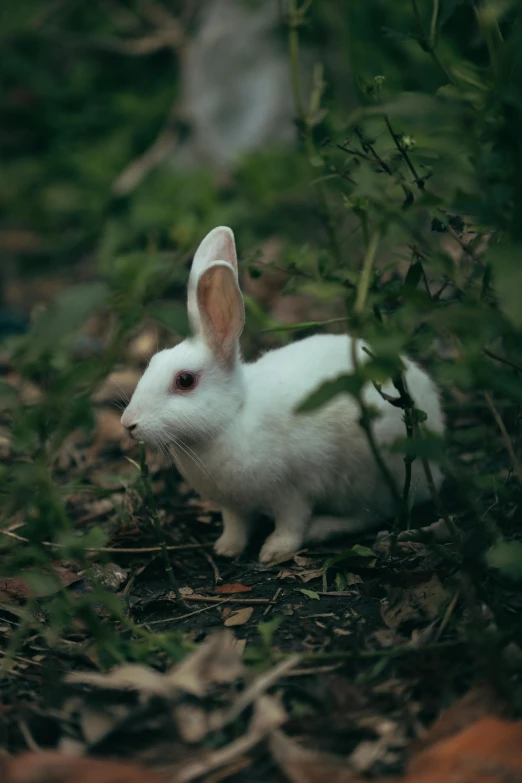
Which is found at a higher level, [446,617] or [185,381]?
[185,381]

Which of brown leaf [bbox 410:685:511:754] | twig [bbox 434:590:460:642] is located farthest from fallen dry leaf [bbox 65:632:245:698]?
twig [bbox 434:590:460:642]

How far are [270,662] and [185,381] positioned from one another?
1153 millimetres

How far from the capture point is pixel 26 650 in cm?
284

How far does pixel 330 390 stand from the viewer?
7.30 feet

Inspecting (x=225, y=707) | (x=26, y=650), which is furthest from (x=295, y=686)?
(x=26, y=650)

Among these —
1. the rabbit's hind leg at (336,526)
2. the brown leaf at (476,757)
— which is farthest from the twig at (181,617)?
the brown leaf at (476,757)

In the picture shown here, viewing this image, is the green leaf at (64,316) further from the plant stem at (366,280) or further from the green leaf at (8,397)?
the plant stem at (366,280)

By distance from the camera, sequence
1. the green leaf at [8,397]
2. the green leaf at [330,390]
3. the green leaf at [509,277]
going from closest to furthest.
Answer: the green leaf at [509,277], the green leaf at [330,390], the green leaf at [8,397]

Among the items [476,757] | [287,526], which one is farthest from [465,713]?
[287,526]

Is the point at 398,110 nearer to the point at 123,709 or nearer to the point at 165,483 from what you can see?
the point at 123,709

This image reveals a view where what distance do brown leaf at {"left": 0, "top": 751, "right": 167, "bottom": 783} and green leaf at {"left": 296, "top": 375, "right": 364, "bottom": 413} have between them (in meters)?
0.87

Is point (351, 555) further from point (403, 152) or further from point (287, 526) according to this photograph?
point (403, 152)

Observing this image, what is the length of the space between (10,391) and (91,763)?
1.00m

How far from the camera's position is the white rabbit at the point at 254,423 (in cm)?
326
